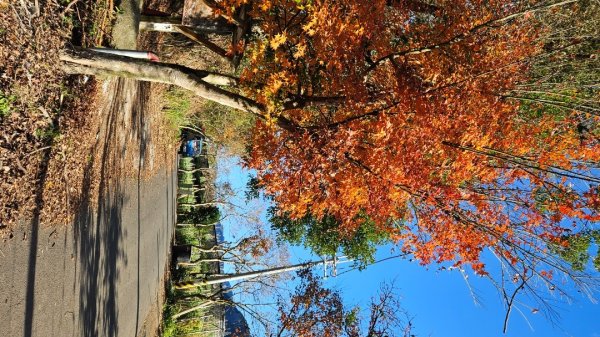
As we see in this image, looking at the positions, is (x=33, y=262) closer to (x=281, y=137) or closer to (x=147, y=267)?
(x=281, y=137)

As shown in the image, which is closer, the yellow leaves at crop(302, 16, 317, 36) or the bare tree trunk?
the bare tree trunk

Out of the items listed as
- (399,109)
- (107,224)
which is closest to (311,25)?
(399,109)

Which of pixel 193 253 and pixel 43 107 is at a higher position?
pixel 193 253

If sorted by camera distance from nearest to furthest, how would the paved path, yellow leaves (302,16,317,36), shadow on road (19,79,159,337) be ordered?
the paved path
shadow on road (19,79,159,337)
yellow leaves (302,16,317,36)

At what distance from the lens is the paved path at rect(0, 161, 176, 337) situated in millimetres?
6824

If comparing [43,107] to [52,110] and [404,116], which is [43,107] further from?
[404,116]

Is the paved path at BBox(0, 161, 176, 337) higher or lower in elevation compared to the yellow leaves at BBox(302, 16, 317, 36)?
lower

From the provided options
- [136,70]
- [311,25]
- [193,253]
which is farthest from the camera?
[193,253]

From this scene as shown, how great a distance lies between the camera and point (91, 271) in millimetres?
10133

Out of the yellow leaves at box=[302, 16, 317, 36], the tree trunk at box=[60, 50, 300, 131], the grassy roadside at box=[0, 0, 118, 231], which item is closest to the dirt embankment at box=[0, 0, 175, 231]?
the grassy roadside at box=[0, 0, 118, 231]

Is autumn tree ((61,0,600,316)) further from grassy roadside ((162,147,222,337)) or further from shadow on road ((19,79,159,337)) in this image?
grassy roadside ((162,147,222,337))

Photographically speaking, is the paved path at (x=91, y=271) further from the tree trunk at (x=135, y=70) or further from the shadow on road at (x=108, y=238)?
the tree trunk at (x=135, y=70)

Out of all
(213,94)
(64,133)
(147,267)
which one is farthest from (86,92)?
(147,267)

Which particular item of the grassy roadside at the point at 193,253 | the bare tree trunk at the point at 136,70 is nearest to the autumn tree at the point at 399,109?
the bare tree trunk at the point at 136,70
